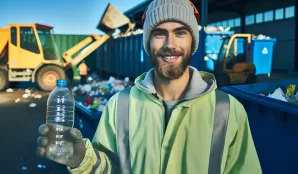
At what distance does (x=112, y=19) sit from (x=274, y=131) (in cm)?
1336

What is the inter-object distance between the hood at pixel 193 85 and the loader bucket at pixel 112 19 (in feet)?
46.5

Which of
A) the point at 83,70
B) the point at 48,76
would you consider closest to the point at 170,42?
the point at 83,70

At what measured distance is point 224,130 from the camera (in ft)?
5.70

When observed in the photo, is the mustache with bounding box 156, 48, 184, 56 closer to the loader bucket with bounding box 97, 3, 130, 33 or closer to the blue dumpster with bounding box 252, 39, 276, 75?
the blue dumpster with bounding box 252, 39, 276, 75

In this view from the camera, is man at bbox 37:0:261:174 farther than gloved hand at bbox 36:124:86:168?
Yes

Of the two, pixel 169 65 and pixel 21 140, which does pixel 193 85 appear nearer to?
pixel 169 65

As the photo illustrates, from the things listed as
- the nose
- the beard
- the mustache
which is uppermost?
the nose

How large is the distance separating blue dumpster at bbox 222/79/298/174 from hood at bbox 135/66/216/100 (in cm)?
151

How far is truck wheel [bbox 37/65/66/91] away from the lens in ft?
49.6

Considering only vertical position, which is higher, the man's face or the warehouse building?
the warehouse building

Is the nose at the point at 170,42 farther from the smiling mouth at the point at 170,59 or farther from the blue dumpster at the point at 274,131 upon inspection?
the blue dumpster at the point at 274,131

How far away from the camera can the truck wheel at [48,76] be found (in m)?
15.1

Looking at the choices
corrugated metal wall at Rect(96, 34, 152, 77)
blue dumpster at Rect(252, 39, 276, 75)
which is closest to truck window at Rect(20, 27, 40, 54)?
corrugated metal wall at Rect(96, 34, 152, 77)

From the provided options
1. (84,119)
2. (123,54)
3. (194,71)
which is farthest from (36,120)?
(123,54)
